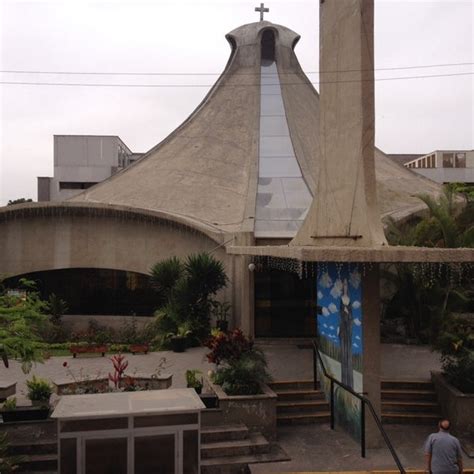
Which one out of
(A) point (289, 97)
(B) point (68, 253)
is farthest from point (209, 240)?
(A) point (289, 97)

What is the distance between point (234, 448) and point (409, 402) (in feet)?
12.2

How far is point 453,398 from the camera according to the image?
10289 millimetres

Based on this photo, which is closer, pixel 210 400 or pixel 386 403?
pixel 210 400

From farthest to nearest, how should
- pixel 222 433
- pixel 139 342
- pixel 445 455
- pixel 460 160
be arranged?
pixel 460 160, pixel 139 342, pixel 222 433, pixel 445 455

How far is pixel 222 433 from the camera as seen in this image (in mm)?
9656

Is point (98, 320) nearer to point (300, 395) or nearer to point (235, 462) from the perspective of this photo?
point (300, 395)

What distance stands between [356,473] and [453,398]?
2.74 m

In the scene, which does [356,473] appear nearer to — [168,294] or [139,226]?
[168,294]

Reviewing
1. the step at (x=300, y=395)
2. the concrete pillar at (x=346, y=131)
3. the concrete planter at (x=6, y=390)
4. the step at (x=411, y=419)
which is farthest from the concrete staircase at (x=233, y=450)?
the concrete planter at (x=6, y=390)

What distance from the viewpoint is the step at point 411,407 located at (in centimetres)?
1102

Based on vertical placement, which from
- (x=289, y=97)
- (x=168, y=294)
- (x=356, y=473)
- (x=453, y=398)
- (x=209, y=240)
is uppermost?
(x=289, y=97)

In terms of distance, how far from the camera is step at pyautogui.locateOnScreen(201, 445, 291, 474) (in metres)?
8.92

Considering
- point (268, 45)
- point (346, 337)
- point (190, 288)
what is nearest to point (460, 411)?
point (346, 337)

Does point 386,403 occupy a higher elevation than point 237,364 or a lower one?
lower
